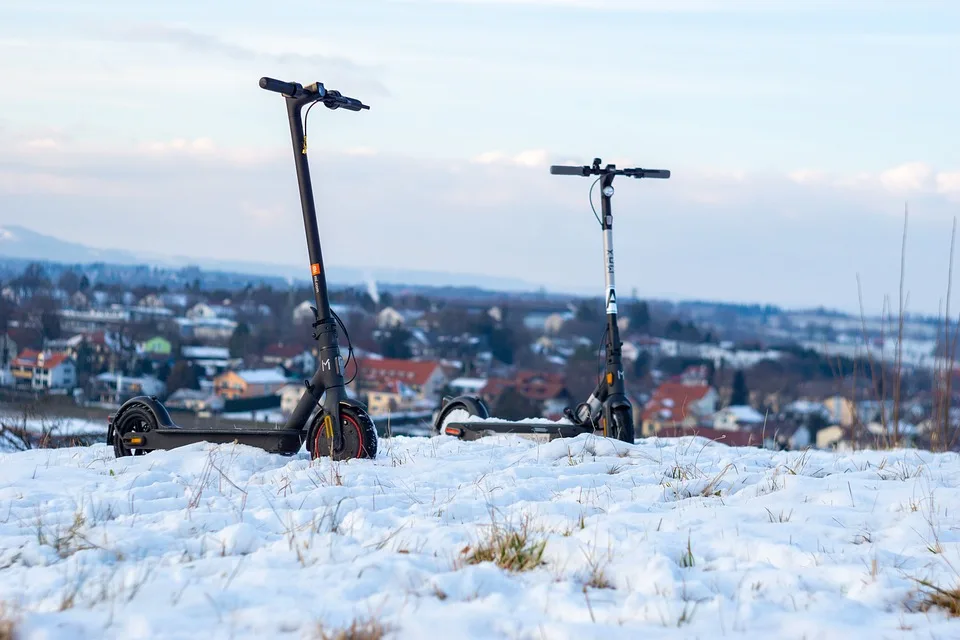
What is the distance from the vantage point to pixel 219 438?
5430 millimetres

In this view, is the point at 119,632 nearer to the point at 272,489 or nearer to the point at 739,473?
the point at 272,489

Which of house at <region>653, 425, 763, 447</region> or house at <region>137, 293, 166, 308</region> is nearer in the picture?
house at <region>653, 425, 763, 447</region>

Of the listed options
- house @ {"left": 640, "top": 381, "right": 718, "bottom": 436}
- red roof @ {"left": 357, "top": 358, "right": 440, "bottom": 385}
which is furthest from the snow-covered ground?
red roof @ {"left": 357, "top": 358, "right": 440, "bottom": 385}

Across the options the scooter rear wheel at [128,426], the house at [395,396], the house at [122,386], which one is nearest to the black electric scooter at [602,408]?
the scooter rear wheel at [128,426]

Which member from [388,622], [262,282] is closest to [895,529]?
[388,622]

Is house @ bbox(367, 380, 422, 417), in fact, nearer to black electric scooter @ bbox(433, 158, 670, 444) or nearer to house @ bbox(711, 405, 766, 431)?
house @ bbox(711, 405, 766, 431)

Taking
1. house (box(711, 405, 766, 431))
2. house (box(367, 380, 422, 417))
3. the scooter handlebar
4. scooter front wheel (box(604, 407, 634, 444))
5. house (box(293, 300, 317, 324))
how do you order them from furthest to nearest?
house (box(293, 300, 317, 324)) < house (box(711, 405, 766, 431)) < house (box(367, 380, 422, 417)) < the scooter handlebar < scooter front wheel (box(604, 407, 634, 444))

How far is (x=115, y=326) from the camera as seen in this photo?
38.3m

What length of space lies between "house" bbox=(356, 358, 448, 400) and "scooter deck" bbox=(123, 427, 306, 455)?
29.5 m

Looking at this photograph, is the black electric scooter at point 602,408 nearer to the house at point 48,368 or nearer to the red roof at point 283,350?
the house at point 48,368

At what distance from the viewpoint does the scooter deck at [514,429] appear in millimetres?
6684

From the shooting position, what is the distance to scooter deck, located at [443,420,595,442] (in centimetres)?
668

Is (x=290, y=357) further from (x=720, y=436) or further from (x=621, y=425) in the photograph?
(x=720, y=436)

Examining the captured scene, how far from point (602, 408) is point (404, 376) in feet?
99.1
